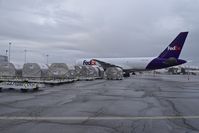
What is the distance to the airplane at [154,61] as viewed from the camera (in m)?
58.0

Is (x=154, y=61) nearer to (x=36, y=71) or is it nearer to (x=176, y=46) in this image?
(x=176, y=46)

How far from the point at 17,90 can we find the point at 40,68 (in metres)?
13.4

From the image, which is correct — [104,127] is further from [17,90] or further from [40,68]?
[40,68]

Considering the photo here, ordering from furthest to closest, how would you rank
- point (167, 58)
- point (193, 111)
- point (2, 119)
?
point (167, 58) → point (193, 111) → point (2, 119)

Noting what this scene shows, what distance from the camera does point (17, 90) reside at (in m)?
21.9

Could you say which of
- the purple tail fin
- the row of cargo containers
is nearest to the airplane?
the purple tail fin

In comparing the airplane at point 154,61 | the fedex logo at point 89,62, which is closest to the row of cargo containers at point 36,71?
the airplane at point 154,61

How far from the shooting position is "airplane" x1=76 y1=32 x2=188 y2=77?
57969 mm

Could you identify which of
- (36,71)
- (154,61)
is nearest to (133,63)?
(154,61)

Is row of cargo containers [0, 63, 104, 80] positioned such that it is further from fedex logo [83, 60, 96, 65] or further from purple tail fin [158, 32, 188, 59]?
fedex logo [83, 60, 96, 65]

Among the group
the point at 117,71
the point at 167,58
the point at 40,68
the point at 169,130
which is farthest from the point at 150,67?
the point at 169,130

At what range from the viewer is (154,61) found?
6103cm

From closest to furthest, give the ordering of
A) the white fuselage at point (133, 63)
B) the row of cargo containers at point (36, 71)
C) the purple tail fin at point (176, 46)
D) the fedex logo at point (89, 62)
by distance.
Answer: the row of cargo containers at point (36, 71), the purple tail fin at point (176, 46), the white fuselage at point (133, 63), the fedex logo at point (89, 62)

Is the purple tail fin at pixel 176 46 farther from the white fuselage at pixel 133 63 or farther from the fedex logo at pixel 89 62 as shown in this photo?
the fedex logo at pixel 89 62
